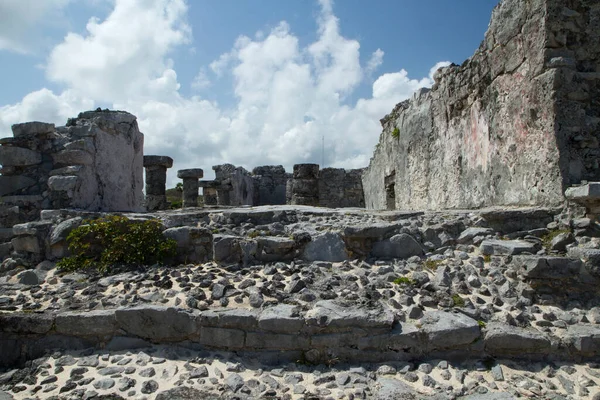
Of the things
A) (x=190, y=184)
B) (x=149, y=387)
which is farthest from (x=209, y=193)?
(x=149, y=387)

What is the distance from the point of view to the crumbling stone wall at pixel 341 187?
17.3 meters

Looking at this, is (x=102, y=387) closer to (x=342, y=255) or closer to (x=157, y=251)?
(x=157, y=251)

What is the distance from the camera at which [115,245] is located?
14.7 feet

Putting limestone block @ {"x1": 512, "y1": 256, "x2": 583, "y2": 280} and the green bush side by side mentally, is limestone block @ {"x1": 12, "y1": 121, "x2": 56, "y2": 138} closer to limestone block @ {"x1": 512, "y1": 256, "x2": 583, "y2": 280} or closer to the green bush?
the green bush

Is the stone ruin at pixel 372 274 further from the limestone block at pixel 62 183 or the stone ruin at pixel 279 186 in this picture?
the stone ruin at pixel 279 186

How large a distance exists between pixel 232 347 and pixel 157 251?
1.77 m

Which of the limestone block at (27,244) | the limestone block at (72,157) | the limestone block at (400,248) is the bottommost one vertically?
the limestone block at (400,248)

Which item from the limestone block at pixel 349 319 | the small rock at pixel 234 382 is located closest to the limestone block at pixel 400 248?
the limestone block at pixel 349 319

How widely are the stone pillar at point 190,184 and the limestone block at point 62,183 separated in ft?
Result: 28.7

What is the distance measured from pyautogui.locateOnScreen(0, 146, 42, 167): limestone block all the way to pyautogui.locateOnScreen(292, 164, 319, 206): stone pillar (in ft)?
28.2

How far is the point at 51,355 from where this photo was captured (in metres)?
3.32

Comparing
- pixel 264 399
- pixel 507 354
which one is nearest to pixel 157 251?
pixel 264 399

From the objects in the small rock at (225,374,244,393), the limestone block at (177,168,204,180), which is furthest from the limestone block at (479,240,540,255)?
the limestone block at (177,168,204,180)

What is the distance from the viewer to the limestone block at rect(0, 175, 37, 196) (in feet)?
17.8
